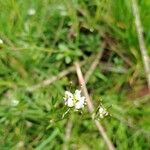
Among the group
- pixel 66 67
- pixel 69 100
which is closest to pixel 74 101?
pixel 69 100

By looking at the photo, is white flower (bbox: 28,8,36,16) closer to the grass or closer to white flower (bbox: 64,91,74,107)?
the grass

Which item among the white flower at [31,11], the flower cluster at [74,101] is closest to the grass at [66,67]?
the white flower at [31,11]

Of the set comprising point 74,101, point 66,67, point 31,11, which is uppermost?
point 31,11

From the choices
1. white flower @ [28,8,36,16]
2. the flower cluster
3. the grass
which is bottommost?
the flower cluster

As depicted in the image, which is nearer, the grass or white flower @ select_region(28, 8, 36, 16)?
the grass

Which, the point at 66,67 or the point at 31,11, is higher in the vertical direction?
the point at 31,11

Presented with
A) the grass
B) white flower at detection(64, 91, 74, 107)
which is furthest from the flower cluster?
the grass

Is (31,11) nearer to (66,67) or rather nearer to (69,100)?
(66,67)

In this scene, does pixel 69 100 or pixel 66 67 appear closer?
pixel 69 100
